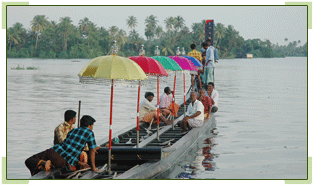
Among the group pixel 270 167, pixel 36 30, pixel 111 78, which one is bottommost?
pixel 270 167

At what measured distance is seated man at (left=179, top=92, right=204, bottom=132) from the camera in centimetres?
1164

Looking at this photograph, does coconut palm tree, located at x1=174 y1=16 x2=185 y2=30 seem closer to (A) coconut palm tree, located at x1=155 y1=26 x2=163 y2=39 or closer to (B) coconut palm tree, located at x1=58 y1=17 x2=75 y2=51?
(A) coconut palm tree, located at x1=155 y1=26 x2=163 y2=39

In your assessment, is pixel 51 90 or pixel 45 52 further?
pixel 45 52

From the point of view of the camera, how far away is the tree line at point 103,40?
6091 cm

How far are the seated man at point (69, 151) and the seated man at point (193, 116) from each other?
4.24m

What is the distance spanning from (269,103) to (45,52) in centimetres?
4588

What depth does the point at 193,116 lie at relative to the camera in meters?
11.7

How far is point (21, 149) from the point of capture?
12.0m

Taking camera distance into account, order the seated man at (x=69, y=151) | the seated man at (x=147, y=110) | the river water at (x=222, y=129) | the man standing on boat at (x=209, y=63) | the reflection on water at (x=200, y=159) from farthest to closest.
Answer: the man standing on boat at (x=209, y=63) < the seated man at (x=147, y=110) < the river water at (x=222, y=129) < the reflection on water at (x=200, y=159) < the seated man at (x=69, y=151)

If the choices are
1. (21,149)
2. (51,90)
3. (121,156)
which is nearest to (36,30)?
(51,90)

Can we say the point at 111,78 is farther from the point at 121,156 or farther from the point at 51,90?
the point at 51,90

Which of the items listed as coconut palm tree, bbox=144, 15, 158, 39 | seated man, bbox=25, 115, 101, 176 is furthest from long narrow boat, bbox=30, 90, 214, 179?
coconut palm tree, bbox=144, 15, 158, 39

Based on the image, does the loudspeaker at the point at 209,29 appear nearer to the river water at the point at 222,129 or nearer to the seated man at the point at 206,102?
the river water at the point at 222,129

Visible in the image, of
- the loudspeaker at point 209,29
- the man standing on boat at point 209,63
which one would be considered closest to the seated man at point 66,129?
the man standing on boat at point 209,63
